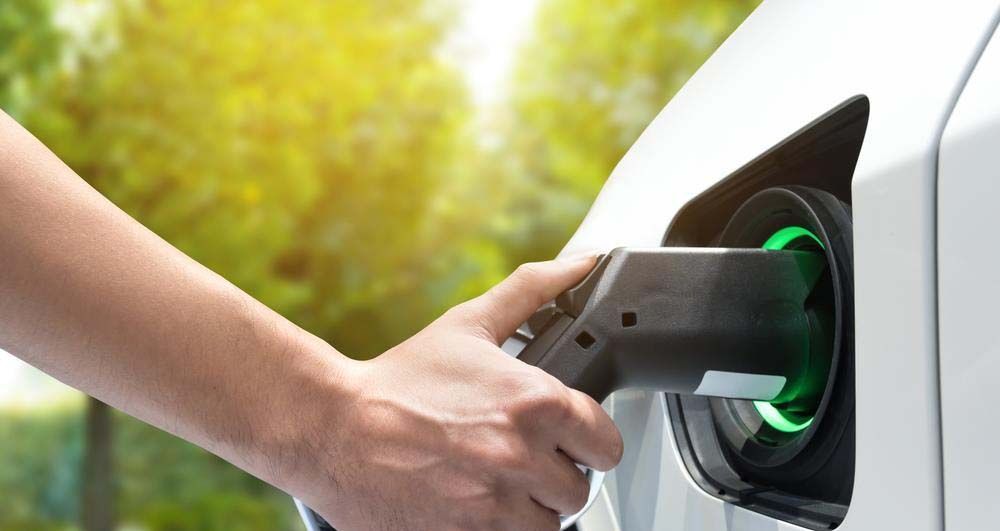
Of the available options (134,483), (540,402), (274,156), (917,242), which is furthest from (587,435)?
(134,483)

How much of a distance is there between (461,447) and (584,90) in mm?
7382

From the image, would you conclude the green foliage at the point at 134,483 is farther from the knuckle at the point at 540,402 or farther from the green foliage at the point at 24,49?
the knuckle at the point at 540,402

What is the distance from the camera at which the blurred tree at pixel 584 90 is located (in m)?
7.75

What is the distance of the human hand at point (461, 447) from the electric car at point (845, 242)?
0.09m

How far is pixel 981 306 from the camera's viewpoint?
462 mm

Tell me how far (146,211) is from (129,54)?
1.04 m

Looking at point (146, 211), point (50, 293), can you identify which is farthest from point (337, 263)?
point (50, 293)

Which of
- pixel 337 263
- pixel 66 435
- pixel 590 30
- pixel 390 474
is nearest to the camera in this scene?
pixel 390 474

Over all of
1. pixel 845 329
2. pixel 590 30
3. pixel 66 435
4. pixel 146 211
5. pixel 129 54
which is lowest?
pixel 845 329

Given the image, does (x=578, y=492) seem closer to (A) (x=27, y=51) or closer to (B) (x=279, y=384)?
(B) (x=279, y=384)

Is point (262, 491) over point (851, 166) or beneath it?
over

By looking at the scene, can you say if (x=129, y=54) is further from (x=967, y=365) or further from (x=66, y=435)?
(x=967, y=365)

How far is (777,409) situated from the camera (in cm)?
75

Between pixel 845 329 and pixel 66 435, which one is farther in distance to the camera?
pixel 66 435
